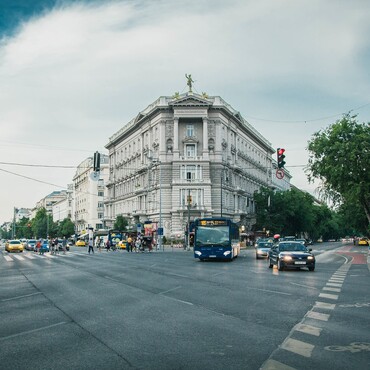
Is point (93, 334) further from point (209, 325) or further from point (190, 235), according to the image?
point (190, 235)

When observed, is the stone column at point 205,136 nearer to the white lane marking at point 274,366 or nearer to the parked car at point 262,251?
the parked car at point 262,251

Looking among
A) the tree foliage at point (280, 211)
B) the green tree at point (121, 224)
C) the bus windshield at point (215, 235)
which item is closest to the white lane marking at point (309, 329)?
the bus windshield at point (215, 235)

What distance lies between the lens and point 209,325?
9.68 meters

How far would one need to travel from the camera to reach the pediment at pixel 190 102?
7912cm

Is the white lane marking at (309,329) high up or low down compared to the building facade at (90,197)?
down

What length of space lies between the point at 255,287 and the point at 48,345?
10588 mm

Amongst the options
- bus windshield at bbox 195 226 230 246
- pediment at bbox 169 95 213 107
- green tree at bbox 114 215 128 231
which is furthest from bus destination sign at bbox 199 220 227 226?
green tree at bbox 114 215 128 231

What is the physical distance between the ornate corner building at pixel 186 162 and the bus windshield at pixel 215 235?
113 ft

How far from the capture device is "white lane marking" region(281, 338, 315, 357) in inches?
289

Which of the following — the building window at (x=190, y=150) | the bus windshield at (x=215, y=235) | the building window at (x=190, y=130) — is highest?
the building window at (x=190, y=130)

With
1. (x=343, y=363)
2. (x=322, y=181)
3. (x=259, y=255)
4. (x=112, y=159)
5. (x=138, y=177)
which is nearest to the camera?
(x=343, y=363)

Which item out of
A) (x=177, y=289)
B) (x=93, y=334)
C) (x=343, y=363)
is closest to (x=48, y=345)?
(x=93, y=334)

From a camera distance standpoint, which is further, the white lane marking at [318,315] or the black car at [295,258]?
the black car at [295,258]

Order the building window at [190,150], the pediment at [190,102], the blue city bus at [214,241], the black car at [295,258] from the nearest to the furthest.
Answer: the black car at [295,258], the blue city bus at [214,241], the pediment at [190,102], the building window at [190,150]
